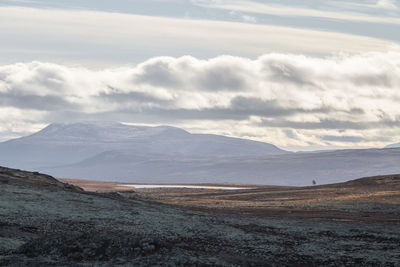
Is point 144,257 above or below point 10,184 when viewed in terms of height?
below

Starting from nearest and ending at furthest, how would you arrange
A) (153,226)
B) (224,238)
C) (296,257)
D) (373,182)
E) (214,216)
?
(296,257) → (224,238) → (153,226) → (214,216) → (373,182)

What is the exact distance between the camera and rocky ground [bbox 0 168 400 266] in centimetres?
3812

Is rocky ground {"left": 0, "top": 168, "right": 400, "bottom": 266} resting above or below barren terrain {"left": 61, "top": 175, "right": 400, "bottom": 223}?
below

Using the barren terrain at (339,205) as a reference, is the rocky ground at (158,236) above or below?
below

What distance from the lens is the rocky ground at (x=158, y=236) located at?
38125 millimetres

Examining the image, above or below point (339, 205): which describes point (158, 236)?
below

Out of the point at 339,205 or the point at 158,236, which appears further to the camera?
the point at 339,205

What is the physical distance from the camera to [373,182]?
131500 mm

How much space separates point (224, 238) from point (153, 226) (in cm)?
787

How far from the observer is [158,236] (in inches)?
2098

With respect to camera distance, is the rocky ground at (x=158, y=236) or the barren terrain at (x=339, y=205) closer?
the rocky ground at (x=158, y=236)

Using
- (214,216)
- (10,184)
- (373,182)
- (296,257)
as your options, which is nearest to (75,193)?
(10,184)

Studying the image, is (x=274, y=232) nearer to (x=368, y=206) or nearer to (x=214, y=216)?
(x=214, y=216)

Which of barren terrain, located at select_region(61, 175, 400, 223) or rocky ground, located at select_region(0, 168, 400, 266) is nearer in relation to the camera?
rocky ground, located at select_region(0, 168, 400, 266)
